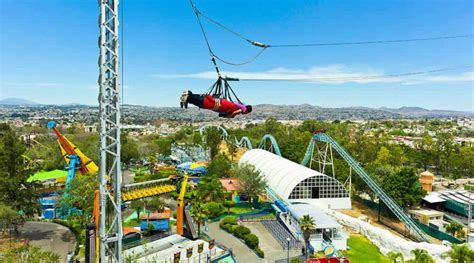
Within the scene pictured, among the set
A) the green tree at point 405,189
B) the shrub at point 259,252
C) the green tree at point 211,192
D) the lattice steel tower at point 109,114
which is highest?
the lattice steel tower at point 109,114

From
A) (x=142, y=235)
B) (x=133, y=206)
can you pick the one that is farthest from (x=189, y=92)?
(x=133, y=206)

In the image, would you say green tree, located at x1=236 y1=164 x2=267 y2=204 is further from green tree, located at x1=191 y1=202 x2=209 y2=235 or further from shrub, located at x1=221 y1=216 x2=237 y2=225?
green tree, located at x1=191 y1=202 x2=209 y2=235

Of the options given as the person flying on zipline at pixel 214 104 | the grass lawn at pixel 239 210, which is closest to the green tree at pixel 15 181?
the grass lawn at pixel 239 210

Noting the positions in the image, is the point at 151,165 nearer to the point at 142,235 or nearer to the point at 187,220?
the point at 142,235

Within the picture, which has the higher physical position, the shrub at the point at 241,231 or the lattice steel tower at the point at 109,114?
the lattice steel tower at the point at 109,114

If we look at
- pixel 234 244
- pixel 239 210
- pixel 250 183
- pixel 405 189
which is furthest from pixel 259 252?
pixel 405 189

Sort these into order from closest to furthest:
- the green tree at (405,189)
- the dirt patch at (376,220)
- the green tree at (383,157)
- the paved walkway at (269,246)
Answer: the paved walkway at (269,246) < the dirt patch at (376,220) < the green tree at (405,189) < the green tree at (383,157)

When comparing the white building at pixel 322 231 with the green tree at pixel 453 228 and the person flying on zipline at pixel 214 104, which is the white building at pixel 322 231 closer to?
the green tree at pixel 453 228
